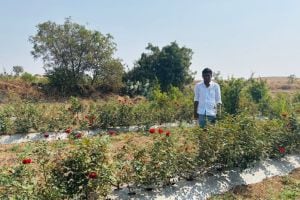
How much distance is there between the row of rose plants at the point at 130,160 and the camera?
12.8 ft

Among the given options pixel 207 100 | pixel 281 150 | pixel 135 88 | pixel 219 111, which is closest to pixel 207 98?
pixel 207 100

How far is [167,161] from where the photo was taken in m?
4.96

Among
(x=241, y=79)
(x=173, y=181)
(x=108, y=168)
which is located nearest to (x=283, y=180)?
(x=173, y=181)

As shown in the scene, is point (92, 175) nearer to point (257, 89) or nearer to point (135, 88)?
point (257, 89)

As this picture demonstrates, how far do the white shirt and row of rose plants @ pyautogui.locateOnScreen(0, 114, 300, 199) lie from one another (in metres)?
0.71

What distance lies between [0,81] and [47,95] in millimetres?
2844

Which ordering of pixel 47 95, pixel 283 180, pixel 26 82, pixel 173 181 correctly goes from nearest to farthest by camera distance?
1. pixel 173 181
2. pixel 283 180
3. pixel 47 95
4. pixel 26 82

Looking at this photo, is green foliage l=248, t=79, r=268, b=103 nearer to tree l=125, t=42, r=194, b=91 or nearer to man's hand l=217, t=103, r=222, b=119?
tree l=125, t=42, r=194, b=91

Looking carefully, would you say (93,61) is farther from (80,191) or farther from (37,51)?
(80,191)

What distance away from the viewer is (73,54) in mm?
22688

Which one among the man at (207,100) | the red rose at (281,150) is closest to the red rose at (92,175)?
the man at (207,100)

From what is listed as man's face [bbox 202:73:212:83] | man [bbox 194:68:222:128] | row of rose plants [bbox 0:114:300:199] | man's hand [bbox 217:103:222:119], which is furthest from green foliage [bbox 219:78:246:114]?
man's face [bbox 202:73:212:83]

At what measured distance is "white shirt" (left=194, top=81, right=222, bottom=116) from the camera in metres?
7.02

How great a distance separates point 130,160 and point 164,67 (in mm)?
18726
